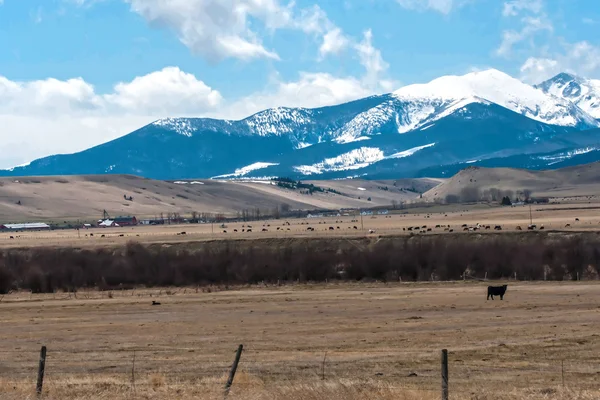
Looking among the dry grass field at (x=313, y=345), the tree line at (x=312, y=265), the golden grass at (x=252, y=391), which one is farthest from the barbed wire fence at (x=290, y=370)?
the tree line at (x=312, y=265)

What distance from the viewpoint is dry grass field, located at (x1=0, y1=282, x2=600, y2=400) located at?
27.9 meters

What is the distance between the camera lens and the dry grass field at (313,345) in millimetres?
27875

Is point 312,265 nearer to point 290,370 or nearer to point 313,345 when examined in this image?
point 313,345

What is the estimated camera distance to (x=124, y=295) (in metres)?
87.4

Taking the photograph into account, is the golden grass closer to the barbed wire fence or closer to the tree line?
the barbed wire fence

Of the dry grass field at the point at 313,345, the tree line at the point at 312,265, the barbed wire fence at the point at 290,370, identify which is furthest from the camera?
the tree line at the point at 312,265

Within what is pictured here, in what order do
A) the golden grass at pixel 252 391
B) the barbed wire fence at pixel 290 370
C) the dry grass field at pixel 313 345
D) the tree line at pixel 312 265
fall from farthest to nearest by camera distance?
the tree line at pixel 312 265 < the barbed wire fence at pixel 290 370 < the dry grass field at pixel 313 345 < the golden grass at pixel 252 391

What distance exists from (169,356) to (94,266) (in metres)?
72.3

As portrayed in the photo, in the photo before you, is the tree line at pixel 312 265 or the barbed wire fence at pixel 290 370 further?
the tree line at pixel 312 265

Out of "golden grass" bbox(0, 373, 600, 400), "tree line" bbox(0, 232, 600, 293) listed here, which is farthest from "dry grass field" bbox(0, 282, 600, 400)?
"tree line" bbox(0, 232, 600, 293)

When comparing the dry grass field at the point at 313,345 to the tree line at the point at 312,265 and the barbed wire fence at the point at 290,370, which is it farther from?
the tree line at the point at 312,265

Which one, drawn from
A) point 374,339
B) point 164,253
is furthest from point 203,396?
point 164,253

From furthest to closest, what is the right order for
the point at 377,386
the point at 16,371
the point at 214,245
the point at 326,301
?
the point at 214,245 < the point at 326,301 < the point at 16,371 < the point at 377,386

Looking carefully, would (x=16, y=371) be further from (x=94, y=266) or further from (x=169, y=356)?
(x=94, y=266)
